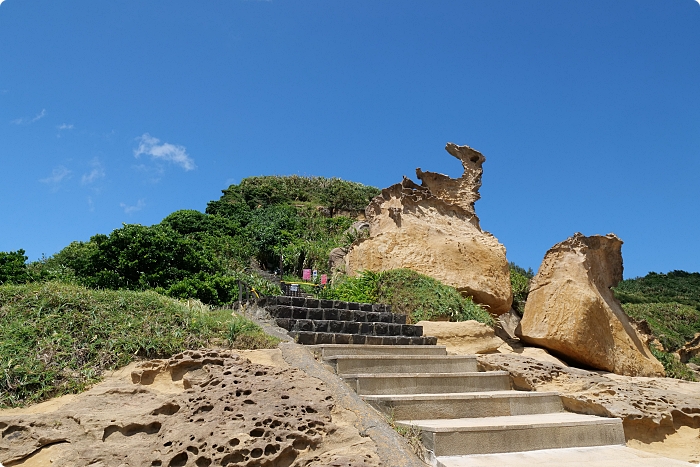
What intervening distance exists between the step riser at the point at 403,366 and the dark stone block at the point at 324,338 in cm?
89

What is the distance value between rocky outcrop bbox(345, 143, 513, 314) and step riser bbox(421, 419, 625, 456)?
5.59m

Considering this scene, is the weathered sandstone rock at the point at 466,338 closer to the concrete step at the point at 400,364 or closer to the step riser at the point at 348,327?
the step riser at the point at 348,327

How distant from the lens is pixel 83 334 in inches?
205

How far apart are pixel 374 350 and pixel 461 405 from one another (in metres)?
1.58

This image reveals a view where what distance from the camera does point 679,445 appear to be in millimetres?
5312

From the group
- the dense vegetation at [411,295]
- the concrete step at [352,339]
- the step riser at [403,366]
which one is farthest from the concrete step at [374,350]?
the dense vegetation at [411,295]

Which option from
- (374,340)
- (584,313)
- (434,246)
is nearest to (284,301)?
(374,340)

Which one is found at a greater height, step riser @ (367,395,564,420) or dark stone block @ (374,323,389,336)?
dark stone block @ (374,323,389,336)

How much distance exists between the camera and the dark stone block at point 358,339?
21.2ft

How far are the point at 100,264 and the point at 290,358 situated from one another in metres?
6.16

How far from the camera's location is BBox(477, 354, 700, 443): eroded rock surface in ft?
17.3

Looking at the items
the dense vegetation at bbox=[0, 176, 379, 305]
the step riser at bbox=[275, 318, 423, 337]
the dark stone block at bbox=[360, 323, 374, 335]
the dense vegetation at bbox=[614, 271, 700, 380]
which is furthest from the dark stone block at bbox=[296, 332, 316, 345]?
the dense vegetation at bbox=[614, 271, 700, 380]

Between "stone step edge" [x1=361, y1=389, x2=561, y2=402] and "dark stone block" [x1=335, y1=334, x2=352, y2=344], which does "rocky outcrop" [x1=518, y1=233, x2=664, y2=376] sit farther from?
"dark stone block" [x1=335, y1=334, x2=352, y2=344]

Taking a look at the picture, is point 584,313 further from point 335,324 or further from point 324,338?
point 324,338
